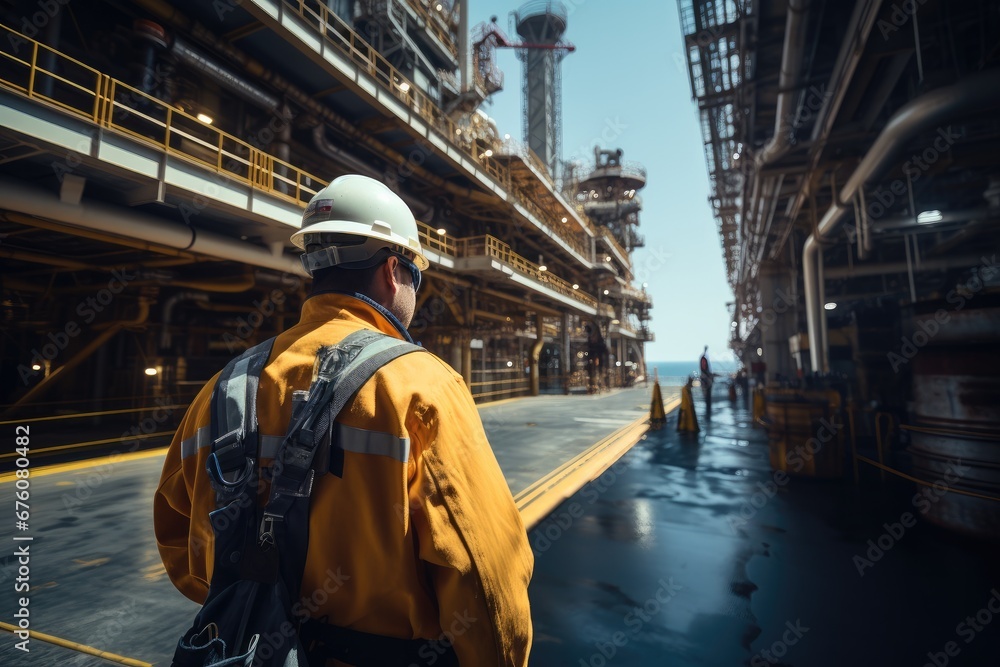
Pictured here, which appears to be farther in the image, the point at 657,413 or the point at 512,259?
the point at 512,259

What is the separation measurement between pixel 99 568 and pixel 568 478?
17.6ft

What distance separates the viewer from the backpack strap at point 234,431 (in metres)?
1.07

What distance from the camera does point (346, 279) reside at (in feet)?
4.70

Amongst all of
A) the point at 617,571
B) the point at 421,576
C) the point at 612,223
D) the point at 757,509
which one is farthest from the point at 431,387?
the point at 612,223

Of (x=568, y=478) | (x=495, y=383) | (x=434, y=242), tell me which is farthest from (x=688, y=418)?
(x=495, y=383)

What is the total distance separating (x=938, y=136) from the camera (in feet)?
28.7

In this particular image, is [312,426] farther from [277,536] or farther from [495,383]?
[495,383]

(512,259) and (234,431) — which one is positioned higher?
(512,259)

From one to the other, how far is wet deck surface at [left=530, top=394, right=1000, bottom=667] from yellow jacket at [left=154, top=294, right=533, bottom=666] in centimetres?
215

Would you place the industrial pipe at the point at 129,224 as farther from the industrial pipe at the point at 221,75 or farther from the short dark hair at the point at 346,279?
→ the short dark hair at the point at 346,279

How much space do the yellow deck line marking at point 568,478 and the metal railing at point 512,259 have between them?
8.54 meters

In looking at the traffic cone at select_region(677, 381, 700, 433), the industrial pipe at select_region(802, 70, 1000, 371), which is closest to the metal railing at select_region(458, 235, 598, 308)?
the traffic cone at select_region(677, 381, 700, 433)

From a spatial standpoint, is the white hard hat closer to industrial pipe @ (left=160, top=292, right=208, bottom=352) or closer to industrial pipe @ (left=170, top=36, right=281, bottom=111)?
industrial pipe @ (left=170, top=36, right=281, bottom=111)

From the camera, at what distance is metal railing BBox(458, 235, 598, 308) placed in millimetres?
16322
